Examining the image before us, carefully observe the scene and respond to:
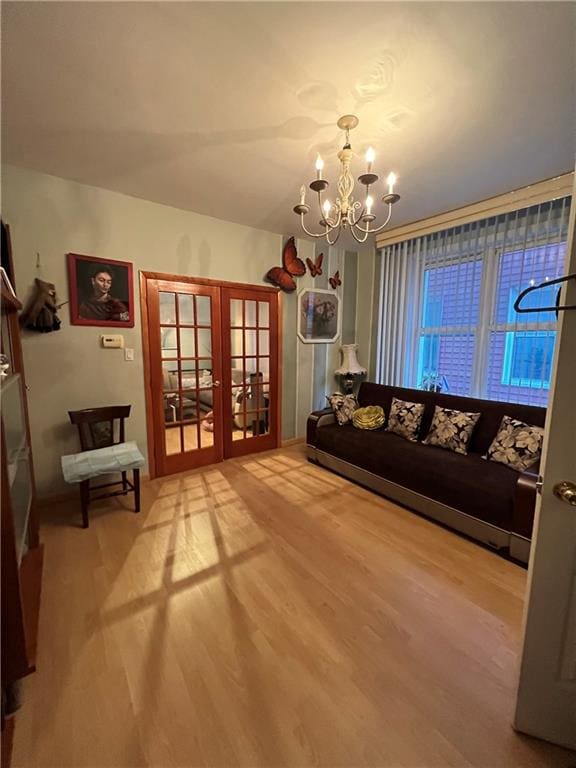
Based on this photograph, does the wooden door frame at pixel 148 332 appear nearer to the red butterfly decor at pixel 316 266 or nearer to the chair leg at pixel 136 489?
the chair leg at pixel 136 489

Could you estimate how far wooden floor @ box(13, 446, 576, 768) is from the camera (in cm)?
100

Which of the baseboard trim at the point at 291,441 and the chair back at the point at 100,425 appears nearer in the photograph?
the chair back at the point at 100,425

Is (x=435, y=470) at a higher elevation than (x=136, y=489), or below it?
higher

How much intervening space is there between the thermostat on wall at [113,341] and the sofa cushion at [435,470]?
2136mm

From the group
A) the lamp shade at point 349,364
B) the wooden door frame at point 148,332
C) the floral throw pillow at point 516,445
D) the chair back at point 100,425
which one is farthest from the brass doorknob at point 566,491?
the lamp shade at point 349,364

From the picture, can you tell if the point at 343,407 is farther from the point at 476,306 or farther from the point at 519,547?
the point at 519,547

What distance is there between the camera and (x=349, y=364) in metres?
3.92

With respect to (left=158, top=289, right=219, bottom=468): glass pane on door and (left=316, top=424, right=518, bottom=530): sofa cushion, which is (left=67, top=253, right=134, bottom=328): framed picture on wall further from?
(left=316, top=424, right=518, bottom=530): sofa cushion

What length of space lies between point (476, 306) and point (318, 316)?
5.70 ft

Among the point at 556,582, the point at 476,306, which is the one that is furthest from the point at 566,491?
the point at 476,306

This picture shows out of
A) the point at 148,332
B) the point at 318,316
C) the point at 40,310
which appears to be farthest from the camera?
the point at 318,316

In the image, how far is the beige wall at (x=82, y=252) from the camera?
222 centimetres

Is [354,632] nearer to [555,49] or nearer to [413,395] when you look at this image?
[413,395]

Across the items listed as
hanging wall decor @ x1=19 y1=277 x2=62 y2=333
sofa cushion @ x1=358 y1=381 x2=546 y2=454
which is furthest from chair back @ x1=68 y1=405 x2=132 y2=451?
sofa cushion @ x1=358 y1=381 x2=546 y2=454
